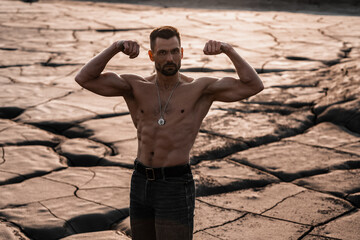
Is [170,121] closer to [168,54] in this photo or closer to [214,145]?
[168,54]

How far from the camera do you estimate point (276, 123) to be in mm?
4332

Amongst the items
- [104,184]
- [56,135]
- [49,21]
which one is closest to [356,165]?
[104,184]

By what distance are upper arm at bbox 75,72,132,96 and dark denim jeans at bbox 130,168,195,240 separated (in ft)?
0.94

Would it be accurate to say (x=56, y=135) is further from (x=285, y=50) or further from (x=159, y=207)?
(x=285, y=50)

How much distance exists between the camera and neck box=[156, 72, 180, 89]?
1956 mm

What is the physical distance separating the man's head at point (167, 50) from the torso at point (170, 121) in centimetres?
10

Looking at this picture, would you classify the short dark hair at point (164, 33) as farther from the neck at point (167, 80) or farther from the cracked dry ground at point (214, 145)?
the cracked dry ground at point (214, 145)

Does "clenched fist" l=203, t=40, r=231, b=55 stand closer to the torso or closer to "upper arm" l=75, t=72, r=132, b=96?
Result: the torso

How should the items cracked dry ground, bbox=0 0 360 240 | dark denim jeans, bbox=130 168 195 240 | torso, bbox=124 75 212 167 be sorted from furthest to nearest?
cracked dry ground, bbox=0 0 360 240 → torso, bbox=124 75 212 167 → dark denim jeans, bbox=130 168 195 240

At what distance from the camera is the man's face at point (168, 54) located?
1.88 m

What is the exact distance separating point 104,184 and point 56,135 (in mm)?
934

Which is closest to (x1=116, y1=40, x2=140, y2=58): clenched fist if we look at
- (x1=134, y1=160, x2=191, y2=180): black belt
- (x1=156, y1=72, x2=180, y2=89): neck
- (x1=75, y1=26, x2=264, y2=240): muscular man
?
(x1=75, y1=26, x2=264, y2=240): muscular man

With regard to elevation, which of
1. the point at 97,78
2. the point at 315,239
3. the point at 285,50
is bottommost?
the point at 315,239

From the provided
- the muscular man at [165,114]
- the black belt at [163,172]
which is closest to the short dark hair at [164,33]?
the muscular man at [165,114]
